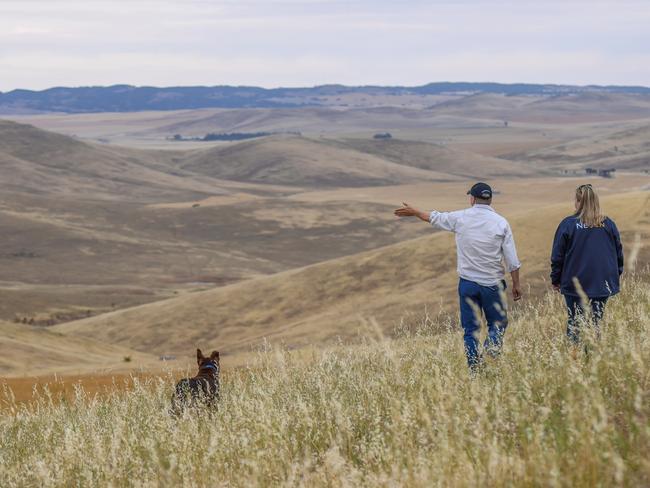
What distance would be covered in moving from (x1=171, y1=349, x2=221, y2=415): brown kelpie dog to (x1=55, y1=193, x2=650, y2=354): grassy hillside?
13047 mm

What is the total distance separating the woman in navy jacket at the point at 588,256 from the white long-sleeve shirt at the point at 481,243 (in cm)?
39

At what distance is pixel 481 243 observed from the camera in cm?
701

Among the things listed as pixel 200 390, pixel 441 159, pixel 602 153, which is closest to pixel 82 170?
pixel 441 159

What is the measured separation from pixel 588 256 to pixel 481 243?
797mm

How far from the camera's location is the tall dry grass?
3.65 m

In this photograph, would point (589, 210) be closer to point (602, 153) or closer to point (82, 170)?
point (82, 170)

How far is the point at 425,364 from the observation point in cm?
602

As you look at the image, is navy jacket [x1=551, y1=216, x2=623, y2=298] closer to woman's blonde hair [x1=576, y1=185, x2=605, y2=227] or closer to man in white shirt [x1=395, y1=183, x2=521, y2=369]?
woman's blonde hair [x1=576, y1=185, x2=605, y2=227]

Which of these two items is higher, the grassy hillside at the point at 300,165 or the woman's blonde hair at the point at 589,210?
the woman's blonde hair at the point at 589,210

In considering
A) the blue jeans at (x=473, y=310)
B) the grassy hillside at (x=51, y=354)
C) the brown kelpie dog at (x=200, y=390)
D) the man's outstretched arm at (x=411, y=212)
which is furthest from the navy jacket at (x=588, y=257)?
the grassy hillside at (x=51, y=354)

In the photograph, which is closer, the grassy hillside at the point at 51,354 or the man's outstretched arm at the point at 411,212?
the man's outstretched arm at the point at 411,212

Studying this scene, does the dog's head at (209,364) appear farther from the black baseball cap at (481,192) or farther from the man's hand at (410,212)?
the black baseball cap at (481,192)

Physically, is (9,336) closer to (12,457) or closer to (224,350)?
(224,350)

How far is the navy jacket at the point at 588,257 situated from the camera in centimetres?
691
